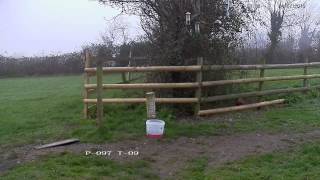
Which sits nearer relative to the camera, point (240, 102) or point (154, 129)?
point (154, 129)

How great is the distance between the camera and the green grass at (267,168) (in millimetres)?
6746

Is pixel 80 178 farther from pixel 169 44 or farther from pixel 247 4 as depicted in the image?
pixel 247 4

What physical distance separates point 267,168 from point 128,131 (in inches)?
135

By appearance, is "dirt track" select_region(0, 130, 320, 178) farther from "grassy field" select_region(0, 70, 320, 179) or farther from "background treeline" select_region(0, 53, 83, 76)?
"background treeline" select_region(0, 53, 83, 76)

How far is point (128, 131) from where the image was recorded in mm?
9875

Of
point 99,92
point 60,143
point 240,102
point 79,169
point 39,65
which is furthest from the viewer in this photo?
point 39,65

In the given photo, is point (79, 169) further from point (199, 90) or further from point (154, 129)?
point (199, 90)

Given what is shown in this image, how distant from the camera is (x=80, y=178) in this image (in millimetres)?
6664

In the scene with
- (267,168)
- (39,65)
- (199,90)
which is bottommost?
(267,168)

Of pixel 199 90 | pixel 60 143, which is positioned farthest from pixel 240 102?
pixel 60 143

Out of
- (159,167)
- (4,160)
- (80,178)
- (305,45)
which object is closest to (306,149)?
(159,167)

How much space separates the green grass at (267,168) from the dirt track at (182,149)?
0.25 metres

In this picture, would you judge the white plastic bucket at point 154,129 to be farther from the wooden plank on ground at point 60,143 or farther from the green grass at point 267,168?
the green grass at point 267,168

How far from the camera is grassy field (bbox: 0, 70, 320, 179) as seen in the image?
6.98m
